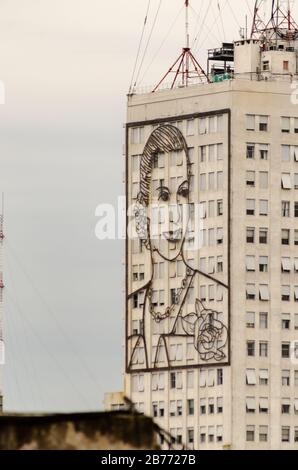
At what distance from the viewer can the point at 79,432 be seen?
96.2 metres

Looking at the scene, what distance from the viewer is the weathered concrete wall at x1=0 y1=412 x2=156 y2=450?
95.3 metres

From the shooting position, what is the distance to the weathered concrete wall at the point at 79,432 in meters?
95.3
